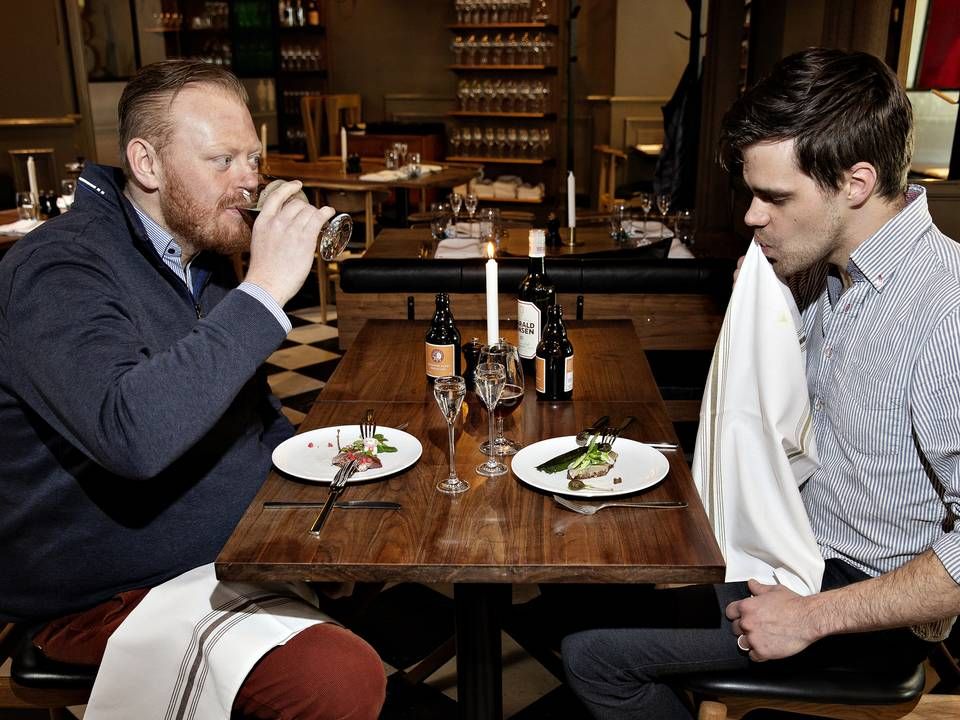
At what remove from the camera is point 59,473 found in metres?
1.51

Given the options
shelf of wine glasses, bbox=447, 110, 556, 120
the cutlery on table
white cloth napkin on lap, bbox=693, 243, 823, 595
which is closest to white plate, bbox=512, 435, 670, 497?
white cloth napkin on lap, bbox=693, 243, 823, 595

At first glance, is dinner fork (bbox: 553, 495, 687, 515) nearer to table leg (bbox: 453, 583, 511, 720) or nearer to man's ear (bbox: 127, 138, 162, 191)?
table leg (bbox: 453, 583, 511, 720)

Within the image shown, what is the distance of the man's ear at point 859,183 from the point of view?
1.52 metres

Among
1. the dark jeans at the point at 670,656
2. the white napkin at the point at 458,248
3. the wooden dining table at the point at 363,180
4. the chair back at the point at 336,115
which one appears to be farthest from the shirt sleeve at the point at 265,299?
the chair back at the point at 336,115

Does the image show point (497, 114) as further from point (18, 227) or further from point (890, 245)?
point (890, 245)

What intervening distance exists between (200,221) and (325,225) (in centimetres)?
27

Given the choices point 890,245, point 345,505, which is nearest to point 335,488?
point 345,505

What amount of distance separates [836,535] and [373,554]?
0.84m

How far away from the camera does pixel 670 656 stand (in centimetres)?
153

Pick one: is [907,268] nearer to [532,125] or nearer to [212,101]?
[212,101]

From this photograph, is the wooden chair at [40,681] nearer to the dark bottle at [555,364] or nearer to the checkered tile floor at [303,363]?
the dark bottle at [555,364]

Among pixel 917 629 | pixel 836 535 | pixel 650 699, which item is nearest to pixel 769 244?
pixel 836 535

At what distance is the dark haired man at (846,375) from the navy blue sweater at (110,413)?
745mm

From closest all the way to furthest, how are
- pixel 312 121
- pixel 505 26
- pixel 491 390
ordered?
pixel 491 390 → pixel 312 121 → pixel 505 26
